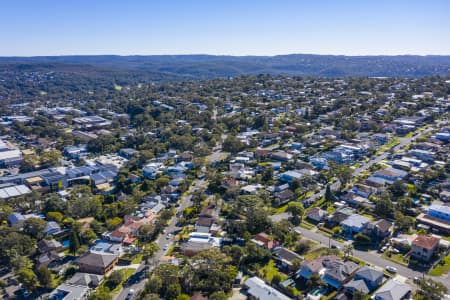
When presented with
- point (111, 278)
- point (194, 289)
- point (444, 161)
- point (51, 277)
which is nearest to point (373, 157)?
point (444, 161)

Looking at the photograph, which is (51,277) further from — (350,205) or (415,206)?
(415,206)

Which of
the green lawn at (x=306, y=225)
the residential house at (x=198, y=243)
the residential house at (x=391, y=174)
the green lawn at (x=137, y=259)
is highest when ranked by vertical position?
the residential house at (x=391, y=174)

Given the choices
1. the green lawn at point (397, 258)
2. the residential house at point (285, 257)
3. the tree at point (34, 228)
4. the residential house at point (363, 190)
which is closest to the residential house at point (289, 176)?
the residential house at point (363, 190)

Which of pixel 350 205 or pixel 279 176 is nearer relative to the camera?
pixel 350 205

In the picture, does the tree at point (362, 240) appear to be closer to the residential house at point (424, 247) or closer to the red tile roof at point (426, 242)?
the residential house at point (424, 247)

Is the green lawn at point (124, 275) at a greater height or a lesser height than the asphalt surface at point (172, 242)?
lesser

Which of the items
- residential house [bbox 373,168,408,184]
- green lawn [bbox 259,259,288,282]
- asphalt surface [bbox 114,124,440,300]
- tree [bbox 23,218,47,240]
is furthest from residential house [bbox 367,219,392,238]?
tree [bbox 23,218,47,240]
